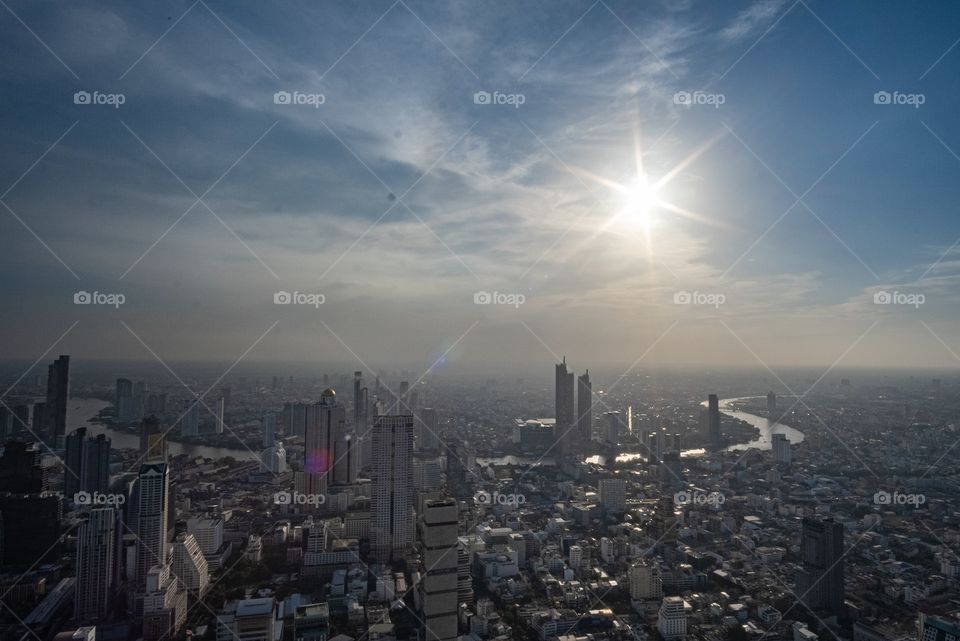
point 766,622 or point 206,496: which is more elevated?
point 206,496

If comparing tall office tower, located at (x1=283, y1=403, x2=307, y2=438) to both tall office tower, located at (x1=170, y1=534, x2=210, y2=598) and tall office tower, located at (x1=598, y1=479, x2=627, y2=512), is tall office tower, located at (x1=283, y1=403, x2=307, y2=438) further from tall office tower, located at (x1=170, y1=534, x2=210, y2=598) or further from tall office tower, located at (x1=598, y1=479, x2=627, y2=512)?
tall office tower, located at (x1=598, y1=479, x2=627, y2=512)

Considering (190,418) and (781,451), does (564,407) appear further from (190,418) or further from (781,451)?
(190,418)

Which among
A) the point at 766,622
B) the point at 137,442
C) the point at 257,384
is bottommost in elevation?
the point at 766,622

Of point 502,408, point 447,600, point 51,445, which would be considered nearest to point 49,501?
point 51,445

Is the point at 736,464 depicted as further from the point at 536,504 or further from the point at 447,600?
the point at 447,600

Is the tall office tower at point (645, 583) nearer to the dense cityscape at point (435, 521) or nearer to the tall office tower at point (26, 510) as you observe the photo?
the dense cityscape at point (435, 521)

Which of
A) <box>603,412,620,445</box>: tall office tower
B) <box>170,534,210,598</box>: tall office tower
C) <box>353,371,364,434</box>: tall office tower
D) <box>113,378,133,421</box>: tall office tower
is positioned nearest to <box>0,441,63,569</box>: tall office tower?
<box>113,378,133,421</box>: tall office tower
